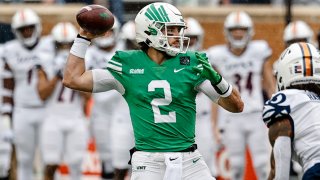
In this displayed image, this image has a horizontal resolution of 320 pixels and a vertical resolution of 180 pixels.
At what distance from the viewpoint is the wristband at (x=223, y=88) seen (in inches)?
246

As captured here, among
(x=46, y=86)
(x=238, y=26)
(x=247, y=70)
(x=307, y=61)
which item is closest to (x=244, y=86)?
(x=247, y=70)

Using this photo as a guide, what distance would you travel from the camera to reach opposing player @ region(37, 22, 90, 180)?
1086cm

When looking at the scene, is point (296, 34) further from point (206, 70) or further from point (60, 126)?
point (206, 70)

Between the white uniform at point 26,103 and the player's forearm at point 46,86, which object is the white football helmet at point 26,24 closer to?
the white uniform at point 26,103

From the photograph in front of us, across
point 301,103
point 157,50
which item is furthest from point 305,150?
point 157,50

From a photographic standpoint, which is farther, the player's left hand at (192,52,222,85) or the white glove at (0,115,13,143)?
the white glove at (0,115,13,143)

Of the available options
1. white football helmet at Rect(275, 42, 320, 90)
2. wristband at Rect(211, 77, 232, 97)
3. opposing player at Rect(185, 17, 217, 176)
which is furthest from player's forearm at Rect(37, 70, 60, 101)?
white football helmet at Rect(275, 42, 320, 90)

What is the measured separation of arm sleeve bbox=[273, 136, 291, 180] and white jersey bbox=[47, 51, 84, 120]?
5544mm

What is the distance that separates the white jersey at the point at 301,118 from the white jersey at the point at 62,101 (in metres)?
5.43

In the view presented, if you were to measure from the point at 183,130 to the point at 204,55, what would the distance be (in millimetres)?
455

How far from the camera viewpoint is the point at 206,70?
20.2 ft

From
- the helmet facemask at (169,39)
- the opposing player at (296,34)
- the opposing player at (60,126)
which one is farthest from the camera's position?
the opposing player at (296,34)

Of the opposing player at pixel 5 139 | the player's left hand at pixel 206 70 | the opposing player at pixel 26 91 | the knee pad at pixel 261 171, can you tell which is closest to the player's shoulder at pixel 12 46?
the opposing player at pixel 26 91

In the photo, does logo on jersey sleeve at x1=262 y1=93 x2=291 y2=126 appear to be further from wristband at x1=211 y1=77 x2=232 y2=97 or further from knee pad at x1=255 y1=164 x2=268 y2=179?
knee pad at x1=255 y1=164 x2=268 y2=179
